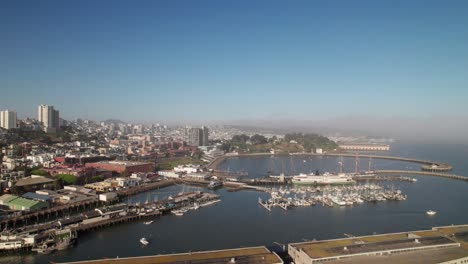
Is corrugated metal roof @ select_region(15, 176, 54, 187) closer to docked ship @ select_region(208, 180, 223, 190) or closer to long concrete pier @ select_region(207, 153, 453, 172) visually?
docked ship @ select_region(208, 180, 223, 190)

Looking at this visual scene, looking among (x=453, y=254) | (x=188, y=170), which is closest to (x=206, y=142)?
(x=188, y=170)

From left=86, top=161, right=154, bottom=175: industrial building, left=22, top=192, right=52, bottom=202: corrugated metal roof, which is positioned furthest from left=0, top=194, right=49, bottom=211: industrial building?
left=86, top=161, right=154, bottom=175: industrial building

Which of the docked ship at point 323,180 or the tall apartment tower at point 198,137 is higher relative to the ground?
the tall apartment tower at point 198,137

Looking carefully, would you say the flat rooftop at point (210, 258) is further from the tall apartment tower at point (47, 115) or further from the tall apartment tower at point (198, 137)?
the tall apartment tower at point (47, 115)

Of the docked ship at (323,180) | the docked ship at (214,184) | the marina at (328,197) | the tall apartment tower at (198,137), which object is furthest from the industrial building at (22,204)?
the tall apartment tower at (198,137)

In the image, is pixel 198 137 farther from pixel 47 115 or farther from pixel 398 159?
pixel 398 159

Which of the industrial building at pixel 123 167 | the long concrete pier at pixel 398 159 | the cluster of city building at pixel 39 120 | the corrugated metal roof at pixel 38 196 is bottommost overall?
the long concrete pier at pixel 398 159
